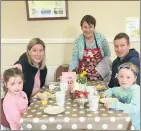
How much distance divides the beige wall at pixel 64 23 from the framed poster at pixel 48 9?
0.06m

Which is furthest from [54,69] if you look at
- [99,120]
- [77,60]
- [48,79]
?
[99,120]

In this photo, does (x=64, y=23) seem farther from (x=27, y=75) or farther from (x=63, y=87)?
(x=63, y=87)

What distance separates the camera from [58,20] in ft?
10.5

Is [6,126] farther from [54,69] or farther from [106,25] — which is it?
[106,25]

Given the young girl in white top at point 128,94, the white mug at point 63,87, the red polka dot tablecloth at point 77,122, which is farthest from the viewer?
the white mug at point 63,87

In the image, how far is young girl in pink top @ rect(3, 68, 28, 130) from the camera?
1653 mm

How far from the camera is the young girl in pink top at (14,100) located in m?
1.65

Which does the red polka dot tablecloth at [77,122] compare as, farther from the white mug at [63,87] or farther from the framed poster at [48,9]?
the framed poster at [48,9]

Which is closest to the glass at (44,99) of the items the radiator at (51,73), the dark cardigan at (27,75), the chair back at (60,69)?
the dark cardigan at (27,75)

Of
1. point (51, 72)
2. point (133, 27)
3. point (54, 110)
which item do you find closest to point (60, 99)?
point (54, 110)

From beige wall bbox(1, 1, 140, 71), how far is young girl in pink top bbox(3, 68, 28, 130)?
1474 mm

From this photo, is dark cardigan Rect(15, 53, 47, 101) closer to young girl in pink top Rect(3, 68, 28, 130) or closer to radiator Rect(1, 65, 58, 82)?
young girl in pink top Rect(3, 68, 28, 130)

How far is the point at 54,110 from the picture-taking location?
1537 mm

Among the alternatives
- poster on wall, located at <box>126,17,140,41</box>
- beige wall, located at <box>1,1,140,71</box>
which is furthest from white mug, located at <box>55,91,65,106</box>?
poster on wall, located at <box>126,17,140,41</box>
